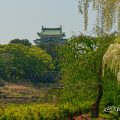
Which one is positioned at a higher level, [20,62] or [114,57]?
[20,62]

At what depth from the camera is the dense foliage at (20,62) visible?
80.7m

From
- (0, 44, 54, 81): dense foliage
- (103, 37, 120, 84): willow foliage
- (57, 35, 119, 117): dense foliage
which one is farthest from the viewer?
(0, 44, 54, 81): dense foliage

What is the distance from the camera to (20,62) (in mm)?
80938

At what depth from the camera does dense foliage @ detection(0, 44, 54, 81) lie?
3177 inches

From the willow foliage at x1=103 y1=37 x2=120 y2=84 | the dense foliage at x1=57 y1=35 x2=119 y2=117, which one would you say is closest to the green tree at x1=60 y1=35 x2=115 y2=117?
the dense foliage at x1=57 y1=35 x2=119 y2=117

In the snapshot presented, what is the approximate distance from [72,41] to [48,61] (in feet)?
188

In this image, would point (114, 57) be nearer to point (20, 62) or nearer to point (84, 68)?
point (84, 68)

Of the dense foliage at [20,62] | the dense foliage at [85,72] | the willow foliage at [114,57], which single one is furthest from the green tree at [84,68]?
the dense foliage at [20,62]

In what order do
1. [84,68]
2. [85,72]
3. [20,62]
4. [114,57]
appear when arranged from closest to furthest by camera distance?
[114,57] → [85,72] → [84,68] → [20,62]

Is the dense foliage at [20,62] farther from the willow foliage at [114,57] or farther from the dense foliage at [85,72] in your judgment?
the willow foliage at [114,57]

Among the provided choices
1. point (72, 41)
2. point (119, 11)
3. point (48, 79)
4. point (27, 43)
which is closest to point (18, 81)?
point (48, 79)

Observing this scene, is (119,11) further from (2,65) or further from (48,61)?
(48,61)

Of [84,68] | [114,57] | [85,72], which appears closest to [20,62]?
[84,68]

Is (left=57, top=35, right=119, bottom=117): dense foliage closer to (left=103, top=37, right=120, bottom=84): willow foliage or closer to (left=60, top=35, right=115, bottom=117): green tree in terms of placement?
(left=60, top=35, right=115, bottom=117): green tree
